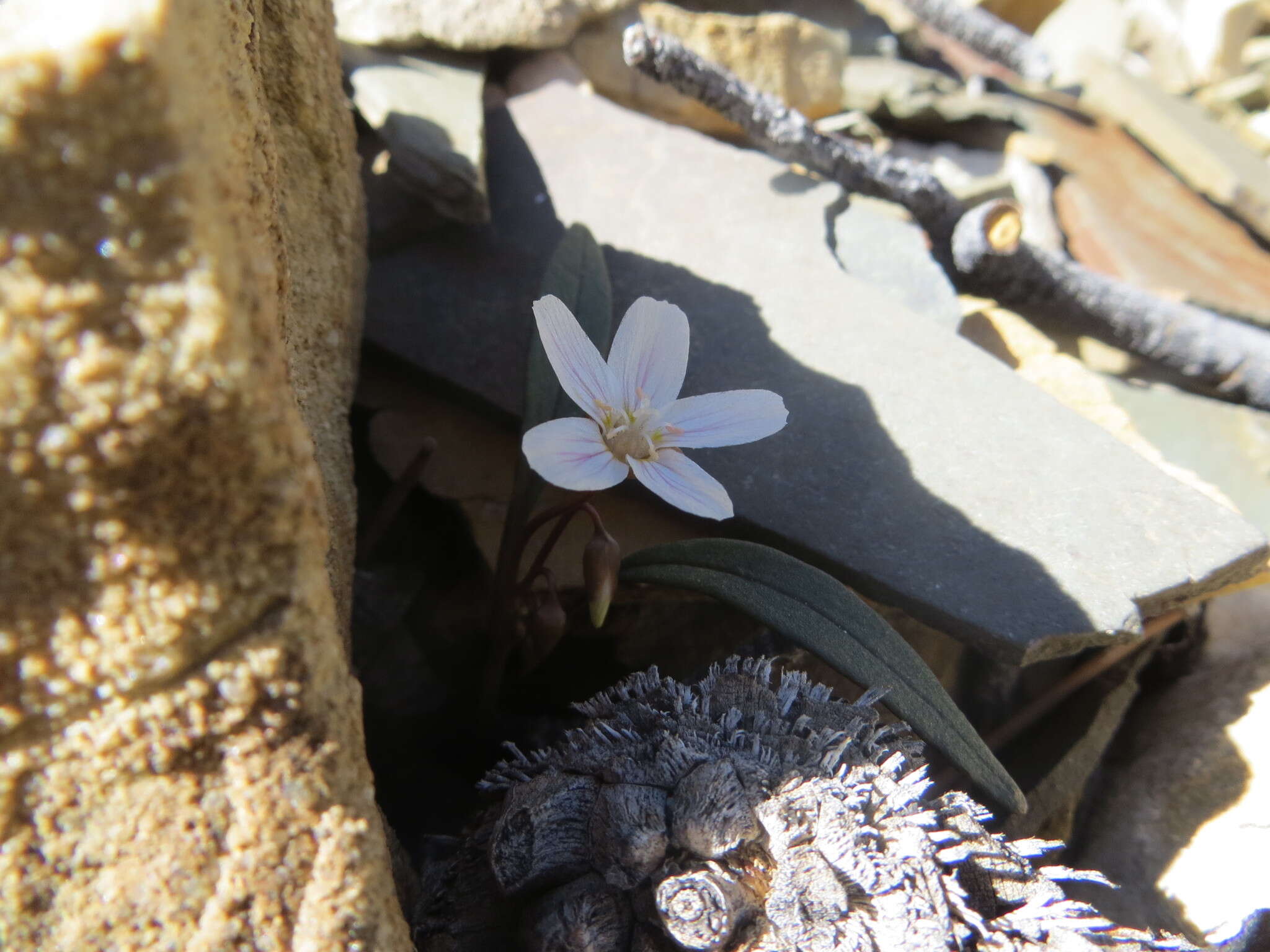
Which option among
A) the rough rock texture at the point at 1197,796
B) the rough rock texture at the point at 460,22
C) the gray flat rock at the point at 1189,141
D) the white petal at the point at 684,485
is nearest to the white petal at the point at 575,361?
the white petal at the point at 684,485

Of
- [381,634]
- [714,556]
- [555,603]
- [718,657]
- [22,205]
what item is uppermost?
[22,205]

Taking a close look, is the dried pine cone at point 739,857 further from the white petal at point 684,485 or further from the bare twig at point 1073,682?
the bare twig at point 1073,682

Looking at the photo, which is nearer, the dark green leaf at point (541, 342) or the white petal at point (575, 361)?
the white petal at point (575, 361)

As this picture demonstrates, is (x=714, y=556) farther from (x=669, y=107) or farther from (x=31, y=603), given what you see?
(x=669, y=107)

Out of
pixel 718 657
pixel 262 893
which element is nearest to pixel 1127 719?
pixel 718 657

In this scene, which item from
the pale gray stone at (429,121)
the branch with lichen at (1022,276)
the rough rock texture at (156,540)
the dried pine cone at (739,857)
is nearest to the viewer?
the rough rock texture at (156,540)

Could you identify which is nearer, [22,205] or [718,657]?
[22,205]

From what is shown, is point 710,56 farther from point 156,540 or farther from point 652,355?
point 156,540

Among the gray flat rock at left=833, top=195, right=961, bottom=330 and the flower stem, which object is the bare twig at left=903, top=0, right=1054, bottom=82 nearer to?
the gray flat rock at left=833, top=195, right=961, bottom=330
